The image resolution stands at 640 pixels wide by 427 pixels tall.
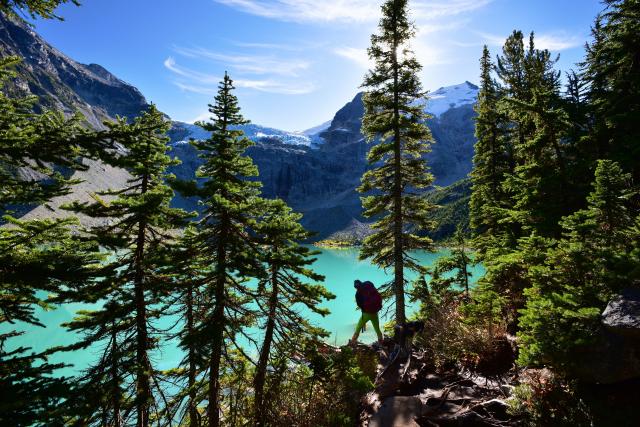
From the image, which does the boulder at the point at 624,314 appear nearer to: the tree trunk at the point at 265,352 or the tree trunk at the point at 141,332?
the tree trunk at the point at 265,352

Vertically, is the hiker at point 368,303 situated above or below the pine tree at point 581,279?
below

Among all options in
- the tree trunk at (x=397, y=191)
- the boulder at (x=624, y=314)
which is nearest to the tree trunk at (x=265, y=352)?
the boulder at (x=624, y=314)

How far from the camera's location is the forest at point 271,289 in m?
5.50

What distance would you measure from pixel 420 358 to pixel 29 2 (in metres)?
11.5

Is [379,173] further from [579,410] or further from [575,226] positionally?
[579,410]

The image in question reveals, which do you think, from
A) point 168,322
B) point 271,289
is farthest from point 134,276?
point 168,322

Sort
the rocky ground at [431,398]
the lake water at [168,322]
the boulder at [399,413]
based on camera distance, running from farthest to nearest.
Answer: the lake water at [168,322]
the boulder at [399,413]
the rocky ground at [431,398]

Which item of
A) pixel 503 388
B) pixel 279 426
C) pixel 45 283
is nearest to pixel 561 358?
pixel 503 388

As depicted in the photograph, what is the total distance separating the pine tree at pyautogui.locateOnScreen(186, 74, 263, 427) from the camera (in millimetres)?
8039

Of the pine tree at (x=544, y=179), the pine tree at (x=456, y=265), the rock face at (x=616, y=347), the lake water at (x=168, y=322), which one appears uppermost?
the pine tree at (x=544, y=179)

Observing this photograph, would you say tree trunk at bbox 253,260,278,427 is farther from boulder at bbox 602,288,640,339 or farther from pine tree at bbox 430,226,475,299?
pine tree at bbox 430,226,475,299

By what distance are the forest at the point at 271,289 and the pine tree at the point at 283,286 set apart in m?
0.05

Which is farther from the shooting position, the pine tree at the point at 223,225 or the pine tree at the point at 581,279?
the pine tree at the point at 223,225

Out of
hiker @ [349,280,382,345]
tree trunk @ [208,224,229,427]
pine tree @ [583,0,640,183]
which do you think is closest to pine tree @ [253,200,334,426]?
tree trunk @ [208,224,229,427]
